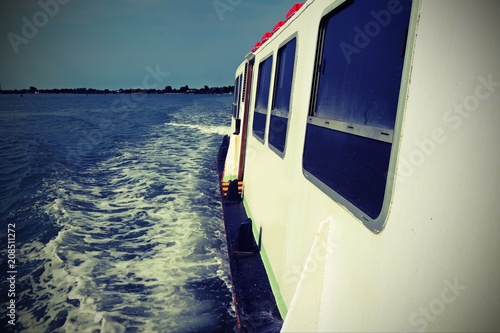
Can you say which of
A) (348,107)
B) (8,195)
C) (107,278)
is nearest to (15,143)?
(8,195)

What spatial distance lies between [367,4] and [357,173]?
3.36ft

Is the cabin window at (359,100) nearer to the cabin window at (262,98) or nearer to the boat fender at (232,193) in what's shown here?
the cabin window at (262,98)

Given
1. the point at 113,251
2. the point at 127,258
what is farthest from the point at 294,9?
the point at 113,251

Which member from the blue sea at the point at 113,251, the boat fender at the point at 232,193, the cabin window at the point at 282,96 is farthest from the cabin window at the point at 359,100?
the boat fender at the point at 232,193

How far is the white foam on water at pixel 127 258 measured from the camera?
4.74 m

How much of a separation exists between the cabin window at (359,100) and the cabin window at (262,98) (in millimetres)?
2157

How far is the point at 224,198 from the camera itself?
7.54 m

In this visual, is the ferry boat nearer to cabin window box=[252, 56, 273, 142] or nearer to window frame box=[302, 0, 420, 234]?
window frame box=[302, 0, 420, 234]

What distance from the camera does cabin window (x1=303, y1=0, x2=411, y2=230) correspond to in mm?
1484

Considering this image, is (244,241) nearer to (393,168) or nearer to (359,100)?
(359,100)

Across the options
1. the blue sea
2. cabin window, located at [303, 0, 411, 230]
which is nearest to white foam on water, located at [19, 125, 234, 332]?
the blue sea

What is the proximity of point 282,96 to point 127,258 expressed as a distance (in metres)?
5.15

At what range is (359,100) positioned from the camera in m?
1.78

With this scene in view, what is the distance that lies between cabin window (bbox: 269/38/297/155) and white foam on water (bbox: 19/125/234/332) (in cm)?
317
